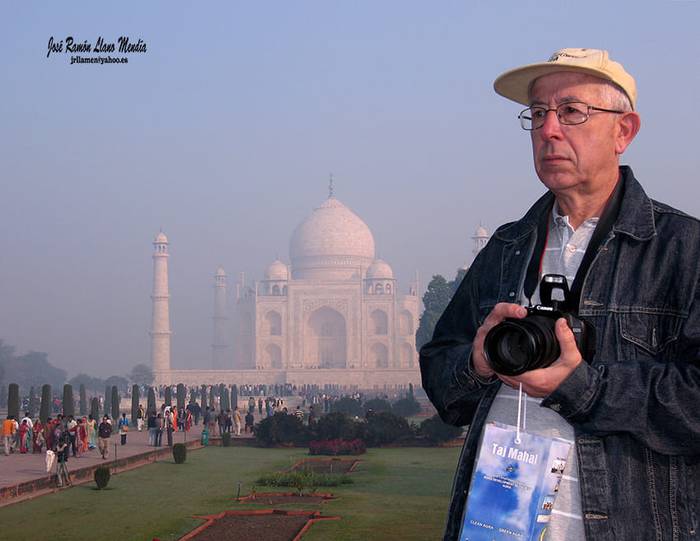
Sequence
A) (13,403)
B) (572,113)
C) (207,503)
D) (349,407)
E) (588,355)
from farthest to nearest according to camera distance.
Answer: (349,407) → (13,403) → (207,503) → (572,113) → (588,355)

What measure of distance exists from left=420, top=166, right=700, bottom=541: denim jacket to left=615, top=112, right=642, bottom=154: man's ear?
0.07 m

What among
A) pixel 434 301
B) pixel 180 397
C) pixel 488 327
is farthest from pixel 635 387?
pixel 434 301

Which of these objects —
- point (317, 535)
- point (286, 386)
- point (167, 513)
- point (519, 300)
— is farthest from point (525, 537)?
point (286, 386)

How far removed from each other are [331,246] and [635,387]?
64.6 meters

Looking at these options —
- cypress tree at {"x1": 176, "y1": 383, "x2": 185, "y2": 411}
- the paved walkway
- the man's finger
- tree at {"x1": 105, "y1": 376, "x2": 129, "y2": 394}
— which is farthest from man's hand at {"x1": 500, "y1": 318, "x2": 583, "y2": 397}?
tree at {"x1": 105, "y1": 376, "x2": 129, "y2": 394}

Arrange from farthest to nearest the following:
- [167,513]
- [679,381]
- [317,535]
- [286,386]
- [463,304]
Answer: [286,386]
[167,513]
[317,535]
[463,304]
[679,381]

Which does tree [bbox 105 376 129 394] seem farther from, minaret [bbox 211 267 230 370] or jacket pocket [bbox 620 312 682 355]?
jacket pocket [bbox 620 312 682 355]

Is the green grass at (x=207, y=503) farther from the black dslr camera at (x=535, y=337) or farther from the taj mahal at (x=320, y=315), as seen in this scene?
the taj mahal at (x=320, y=315)

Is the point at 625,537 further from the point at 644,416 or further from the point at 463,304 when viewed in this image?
the point at 463,304

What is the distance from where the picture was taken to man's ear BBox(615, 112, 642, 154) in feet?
7.29

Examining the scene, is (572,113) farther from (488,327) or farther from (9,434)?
(9,434)

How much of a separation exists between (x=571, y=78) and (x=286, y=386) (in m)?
53.4

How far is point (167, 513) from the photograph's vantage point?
10859mm

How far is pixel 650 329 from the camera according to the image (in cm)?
201
